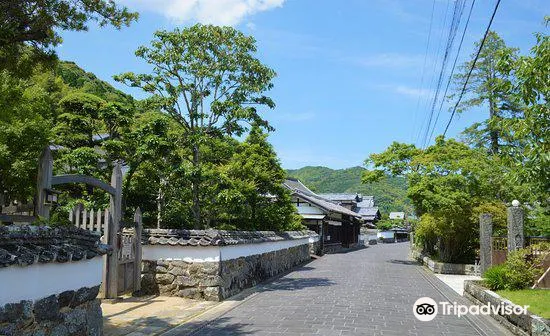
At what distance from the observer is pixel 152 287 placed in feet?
38.9

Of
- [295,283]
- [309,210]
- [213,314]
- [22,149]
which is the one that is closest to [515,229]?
[295,283]

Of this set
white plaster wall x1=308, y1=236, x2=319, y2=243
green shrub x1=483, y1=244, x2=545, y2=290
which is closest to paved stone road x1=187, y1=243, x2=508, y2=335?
green shrub x1=483, y1=244, x2=545, y2=290

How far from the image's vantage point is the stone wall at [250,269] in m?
12.4

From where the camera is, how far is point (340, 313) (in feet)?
33.0

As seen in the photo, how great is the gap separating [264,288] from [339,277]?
4427 millimetres

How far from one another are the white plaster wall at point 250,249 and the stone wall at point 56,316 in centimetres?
554

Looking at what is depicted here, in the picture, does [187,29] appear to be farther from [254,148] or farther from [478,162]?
[478,162]

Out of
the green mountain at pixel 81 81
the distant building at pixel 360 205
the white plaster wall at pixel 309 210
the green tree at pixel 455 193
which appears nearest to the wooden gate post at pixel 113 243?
the green tree at pixel 455 193

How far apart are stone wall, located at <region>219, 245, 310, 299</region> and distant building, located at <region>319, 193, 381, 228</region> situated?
36.7 m

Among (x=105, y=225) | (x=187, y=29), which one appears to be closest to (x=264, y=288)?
(x=105, y=225)

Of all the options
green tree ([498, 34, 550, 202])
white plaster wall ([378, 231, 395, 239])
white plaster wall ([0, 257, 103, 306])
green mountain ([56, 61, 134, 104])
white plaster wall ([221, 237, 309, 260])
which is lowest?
white plaster wall ([378, 231, 395, 239])

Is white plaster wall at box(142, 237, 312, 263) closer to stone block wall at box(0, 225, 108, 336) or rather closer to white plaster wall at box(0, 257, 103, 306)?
stone block wall at box(0, 225, 108, 336)

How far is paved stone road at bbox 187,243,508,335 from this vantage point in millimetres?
8508

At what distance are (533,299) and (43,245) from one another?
9498 millimetres
